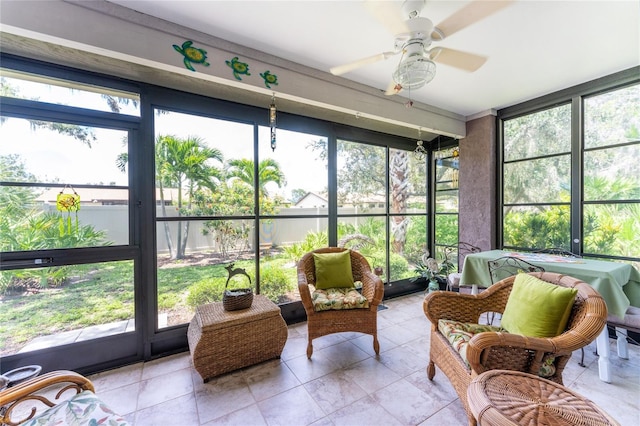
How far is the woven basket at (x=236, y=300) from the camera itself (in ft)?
7.45

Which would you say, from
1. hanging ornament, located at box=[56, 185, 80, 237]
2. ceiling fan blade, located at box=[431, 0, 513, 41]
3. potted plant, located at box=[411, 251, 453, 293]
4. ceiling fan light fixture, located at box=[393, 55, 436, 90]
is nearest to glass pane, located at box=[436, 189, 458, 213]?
potted plant, located at box=[411, 251, 453, 293]

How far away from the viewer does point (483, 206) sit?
374cm

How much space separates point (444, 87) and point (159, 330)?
4.13 meters

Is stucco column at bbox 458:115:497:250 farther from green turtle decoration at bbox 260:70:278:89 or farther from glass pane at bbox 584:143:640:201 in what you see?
green turtle decoration at bbox 260:70:278:89

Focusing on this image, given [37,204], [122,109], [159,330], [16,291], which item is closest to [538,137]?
[122,109]

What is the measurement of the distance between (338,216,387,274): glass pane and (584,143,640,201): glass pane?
2.47 meters

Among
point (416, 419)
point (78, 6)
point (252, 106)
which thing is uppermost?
point (78, 6)

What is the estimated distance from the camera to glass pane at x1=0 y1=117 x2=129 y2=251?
6.61 feet

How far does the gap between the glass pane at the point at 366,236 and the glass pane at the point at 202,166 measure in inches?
55.4

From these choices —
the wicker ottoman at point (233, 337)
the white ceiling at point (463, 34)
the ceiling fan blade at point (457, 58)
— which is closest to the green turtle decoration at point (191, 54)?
the white ceiling at point (463, 34)

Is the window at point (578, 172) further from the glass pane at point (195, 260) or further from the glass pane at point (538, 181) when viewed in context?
the glass pane at point (195, 260)

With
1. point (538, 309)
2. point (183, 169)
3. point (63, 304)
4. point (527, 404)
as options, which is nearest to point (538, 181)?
point (538, 309)

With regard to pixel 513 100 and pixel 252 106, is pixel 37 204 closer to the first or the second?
pixel 252 106

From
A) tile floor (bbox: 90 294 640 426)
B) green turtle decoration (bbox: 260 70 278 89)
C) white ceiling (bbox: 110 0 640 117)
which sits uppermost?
white ceiling (bbox: 110 0 640 117)
